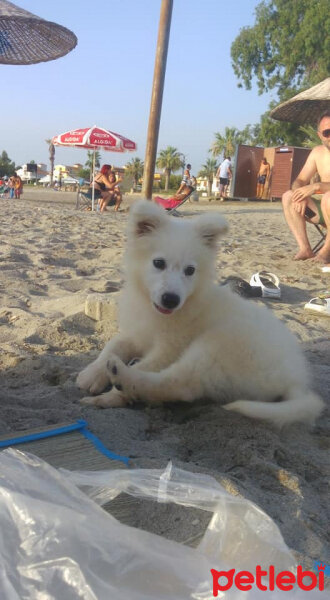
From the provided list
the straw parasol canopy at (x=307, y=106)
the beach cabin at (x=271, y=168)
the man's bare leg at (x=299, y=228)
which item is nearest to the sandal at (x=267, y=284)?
the man's bare leg at (x=299, y=228)

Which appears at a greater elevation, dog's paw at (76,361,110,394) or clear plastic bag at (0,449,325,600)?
clear plastic bag at (0,449,325,600)

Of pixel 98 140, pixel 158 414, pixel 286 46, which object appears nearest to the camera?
pixel 158 414

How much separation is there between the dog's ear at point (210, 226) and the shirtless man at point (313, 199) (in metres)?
3.80

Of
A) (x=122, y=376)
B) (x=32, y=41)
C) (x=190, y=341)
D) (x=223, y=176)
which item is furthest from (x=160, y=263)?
(x=223, y=176)

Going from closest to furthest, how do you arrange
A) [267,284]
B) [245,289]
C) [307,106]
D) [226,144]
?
[245,289]
[267,284]
[307,106]
[226,144]

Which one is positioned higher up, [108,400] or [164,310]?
[164,310]

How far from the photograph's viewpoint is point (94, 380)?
2529 mm

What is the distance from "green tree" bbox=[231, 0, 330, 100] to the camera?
96.8ft

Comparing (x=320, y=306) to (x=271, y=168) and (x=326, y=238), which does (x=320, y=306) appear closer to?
(x=326, y=238)

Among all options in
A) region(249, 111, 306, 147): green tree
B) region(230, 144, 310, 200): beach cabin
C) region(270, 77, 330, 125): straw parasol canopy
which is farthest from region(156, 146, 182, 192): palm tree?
region(270, 77, 330, 125): straw parasol canopy

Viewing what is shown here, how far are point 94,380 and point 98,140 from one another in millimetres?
14788

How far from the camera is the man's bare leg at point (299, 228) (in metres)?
6.44

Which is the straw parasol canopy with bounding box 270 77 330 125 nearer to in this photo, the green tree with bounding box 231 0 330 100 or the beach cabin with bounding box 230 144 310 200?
the beach cabin with bounding box 230 144 310 200

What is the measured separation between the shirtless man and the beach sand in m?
1.06
